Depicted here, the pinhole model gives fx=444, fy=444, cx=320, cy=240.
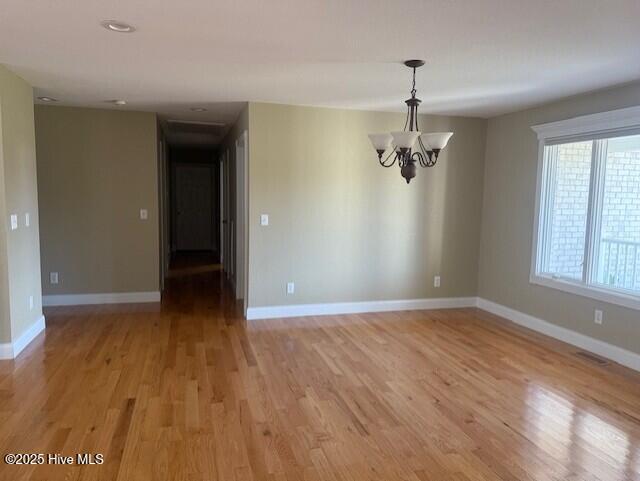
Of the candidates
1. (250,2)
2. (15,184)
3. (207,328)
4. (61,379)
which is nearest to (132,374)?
(61,379)

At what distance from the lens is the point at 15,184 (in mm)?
3742

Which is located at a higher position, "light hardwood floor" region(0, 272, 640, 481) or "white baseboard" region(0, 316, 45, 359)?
"white baseboard" region(0, 316, 45, 359)

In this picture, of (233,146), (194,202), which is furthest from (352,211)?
(194,202)

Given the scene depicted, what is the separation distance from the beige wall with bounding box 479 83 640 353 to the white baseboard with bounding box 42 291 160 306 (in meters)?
4.27

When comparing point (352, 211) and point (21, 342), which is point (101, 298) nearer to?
point (21, 342)

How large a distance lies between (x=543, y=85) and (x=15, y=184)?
458 cm

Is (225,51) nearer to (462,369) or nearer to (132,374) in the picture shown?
(132,374)

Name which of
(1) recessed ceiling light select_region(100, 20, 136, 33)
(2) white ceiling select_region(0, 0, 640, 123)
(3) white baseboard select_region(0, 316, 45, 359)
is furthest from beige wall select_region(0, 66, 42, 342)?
(1) recessed ceiling light select_region(100, 20, 136, 33)

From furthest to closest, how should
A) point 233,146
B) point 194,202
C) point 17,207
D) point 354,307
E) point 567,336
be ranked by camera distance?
point 194,202 → point 233,146 → point 354,307 → point 567,336 → point 17,207

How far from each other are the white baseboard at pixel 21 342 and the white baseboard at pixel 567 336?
4.94 metres

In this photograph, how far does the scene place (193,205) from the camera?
1027 centimetres

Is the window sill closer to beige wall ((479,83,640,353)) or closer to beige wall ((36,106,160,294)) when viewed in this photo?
beige wall ((479,83,640,353))

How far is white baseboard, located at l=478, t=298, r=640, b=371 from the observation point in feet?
12.4

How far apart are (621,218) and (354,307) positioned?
111 inches
